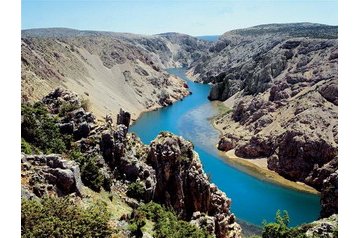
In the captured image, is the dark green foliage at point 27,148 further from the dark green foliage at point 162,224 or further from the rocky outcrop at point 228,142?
the rocky outcrop at point 228,142

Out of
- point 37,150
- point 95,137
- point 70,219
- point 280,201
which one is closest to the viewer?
point 70,219

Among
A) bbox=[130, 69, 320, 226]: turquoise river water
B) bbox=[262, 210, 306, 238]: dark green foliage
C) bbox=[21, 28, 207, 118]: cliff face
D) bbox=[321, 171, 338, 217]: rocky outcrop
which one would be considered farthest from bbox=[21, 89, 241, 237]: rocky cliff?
bbox=[21, 28, 207, 118]: cliff face

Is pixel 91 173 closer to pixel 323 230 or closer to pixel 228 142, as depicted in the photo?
pixel 323 230

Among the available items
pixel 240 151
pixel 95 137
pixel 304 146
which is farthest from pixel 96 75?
pixel 95 137

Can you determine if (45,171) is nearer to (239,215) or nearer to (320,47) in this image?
(239,215)

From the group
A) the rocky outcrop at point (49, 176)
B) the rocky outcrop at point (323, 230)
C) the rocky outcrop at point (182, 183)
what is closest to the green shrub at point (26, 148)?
the rocky outcrop at point (49, 176)
